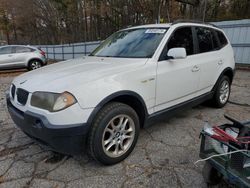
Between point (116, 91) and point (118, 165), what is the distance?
3.04 ft

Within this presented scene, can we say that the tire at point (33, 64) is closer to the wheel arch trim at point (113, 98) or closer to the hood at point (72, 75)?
the hood at point (72, 75)

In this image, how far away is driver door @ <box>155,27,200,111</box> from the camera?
123 inches

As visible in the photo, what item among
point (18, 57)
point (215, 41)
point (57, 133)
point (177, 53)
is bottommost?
point (18, 57)

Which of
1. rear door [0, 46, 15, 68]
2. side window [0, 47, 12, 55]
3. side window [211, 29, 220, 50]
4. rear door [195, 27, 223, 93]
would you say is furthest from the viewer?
side window [0, 47, 12, 55]

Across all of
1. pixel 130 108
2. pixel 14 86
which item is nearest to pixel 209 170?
pixel 130 108

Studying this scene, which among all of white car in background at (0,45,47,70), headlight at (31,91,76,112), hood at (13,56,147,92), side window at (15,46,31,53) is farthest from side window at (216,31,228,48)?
side window at (15,46,31,53)

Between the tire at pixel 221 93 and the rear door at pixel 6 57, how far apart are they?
10495 millimetres

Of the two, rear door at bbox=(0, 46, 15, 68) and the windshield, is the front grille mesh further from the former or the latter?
rear door at bbox=(0, 46, 15, 68)

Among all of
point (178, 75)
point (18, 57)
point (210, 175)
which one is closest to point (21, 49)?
point (18, 57)

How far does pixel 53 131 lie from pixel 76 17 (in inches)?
889

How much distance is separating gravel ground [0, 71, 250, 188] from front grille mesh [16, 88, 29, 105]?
81cm

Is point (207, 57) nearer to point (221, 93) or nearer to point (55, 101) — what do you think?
point (221, 93)

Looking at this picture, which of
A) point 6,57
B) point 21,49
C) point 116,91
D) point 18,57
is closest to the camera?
point 116,91

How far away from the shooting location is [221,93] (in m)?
4.60
